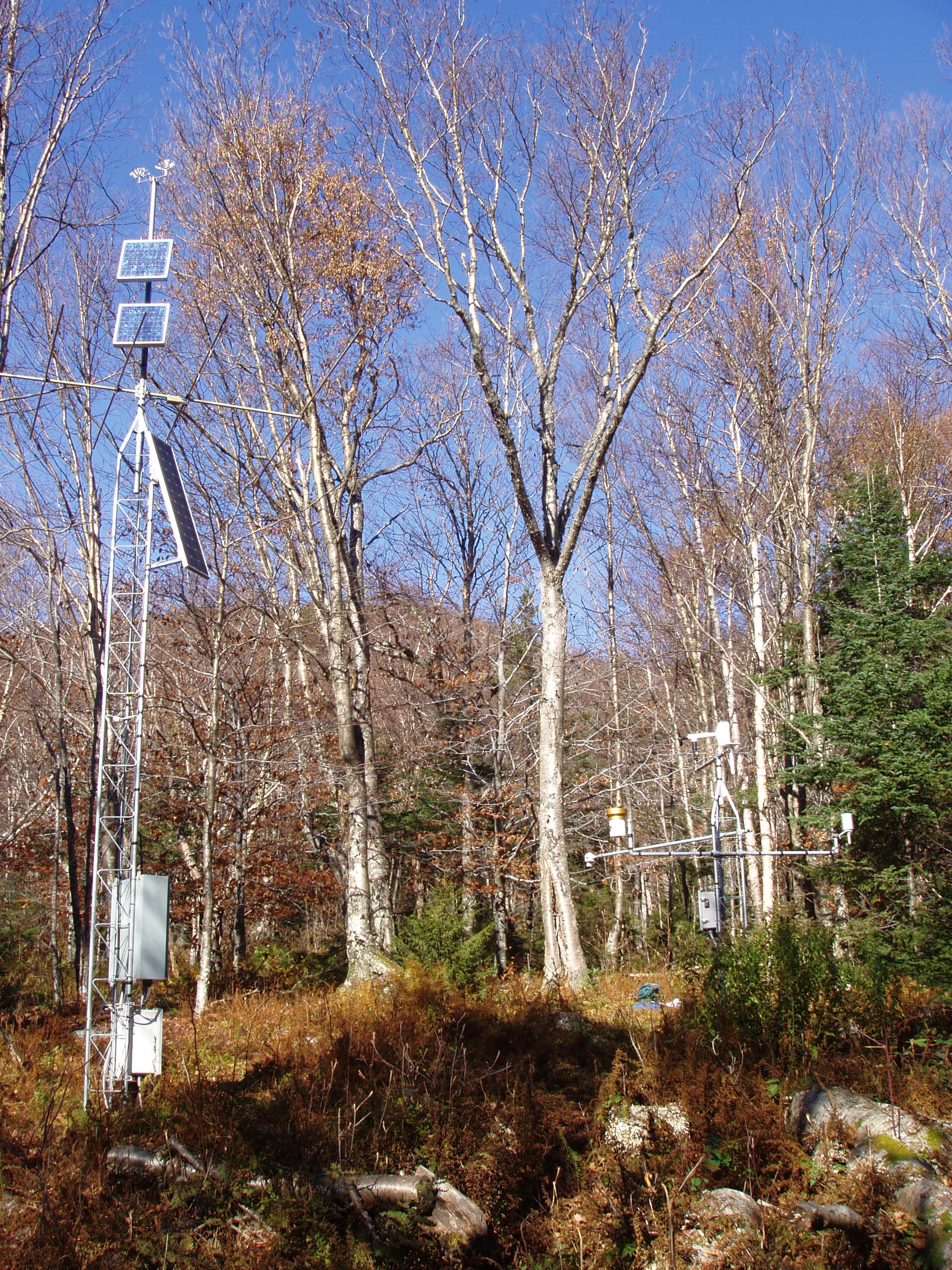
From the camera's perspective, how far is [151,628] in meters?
15.6

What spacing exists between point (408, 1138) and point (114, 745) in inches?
171

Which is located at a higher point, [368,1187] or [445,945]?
[445,945]

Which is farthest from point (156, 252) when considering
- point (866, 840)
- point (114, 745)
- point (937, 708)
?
point (866, 840)

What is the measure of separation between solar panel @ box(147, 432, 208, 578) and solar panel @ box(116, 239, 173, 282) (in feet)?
5.42

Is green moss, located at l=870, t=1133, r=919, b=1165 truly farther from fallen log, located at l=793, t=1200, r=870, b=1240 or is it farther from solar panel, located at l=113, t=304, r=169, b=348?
solar panel, located at l=113, t=304, r=169, b=348

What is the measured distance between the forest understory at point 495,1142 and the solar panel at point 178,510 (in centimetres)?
396

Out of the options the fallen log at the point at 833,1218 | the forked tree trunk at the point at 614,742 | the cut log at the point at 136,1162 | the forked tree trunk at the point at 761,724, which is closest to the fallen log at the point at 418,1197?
the cut log at the point at 136,1162

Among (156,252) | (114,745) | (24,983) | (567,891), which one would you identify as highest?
(156,252)

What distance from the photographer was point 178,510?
25.1 feet

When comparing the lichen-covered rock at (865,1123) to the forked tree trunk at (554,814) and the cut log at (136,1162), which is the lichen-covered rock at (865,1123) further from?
the forked tree trunk at (554,814)

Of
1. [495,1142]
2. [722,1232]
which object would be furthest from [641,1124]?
[722,1232]

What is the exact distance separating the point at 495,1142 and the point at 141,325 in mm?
7009

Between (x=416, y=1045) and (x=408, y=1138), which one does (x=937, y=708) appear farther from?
(x=408, y=1138)

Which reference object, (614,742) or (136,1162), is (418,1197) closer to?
(136,1162)
